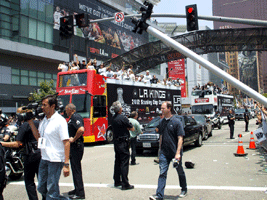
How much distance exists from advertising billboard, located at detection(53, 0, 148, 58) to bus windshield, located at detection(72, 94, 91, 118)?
1046 inches

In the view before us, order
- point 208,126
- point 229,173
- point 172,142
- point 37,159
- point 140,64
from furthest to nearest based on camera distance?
point 140,64, point 208,126, point 229,173, point 172,142, point 37,159

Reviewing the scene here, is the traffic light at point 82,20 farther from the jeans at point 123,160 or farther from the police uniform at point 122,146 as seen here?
the jeans at point 123,160

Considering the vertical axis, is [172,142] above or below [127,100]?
below

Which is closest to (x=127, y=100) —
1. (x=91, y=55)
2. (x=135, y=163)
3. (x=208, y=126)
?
(x=208, y=126)

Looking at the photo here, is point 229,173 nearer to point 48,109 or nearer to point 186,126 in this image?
point 186,126

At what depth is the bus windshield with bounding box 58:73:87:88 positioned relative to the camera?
48.7ft

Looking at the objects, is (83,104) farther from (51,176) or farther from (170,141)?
(51,176)

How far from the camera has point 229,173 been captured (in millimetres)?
7922

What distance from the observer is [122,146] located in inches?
253

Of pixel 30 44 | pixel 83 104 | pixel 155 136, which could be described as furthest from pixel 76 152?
pixel 30 44

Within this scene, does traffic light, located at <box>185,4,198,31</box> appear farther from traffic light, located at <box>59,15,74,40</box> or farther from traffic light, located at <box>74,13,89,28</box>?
traffic light, located at <box>59,15,74,40</box>

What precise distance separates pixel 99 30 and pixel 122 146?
42739mm

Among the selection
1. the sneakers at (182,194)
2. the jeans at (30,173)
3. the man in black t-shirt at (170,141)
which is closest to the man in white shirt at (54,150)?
the jeans at (30,173)

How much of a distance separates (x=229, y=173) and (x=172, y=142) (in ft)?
10.9
